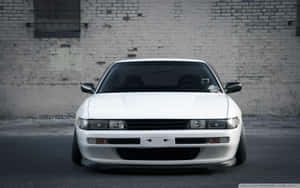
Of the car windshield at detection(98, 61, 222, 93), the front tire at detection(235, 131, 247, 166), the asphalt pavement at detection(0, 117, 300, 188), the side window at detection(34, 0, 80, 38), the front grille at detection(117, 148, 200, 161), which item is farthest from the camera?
the side window at detection(34, 0, 80, 38)

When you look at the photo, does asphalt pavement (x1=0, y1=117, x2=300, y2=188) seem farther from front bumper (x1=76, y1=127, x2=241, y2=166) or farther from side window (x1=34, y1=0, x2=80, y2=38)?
side window (x1=34, y1=0, x2=80, y2=38)

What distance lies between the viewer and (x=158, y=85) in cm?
762

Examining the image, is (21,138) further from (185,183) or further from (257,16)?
(257,16)

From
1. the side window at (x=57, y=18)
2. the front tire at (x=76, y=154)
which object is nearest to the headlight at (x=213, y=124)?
the front tire at (x=76, y=154)

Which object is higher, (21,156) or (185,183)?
(185,183)

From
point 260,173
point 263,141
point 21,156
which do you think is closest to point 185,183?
point 260,173

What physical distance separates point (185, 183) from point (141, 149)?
1.94 feet

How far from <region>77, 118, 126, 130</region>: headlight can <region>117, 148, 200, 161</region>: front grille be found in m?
0.26

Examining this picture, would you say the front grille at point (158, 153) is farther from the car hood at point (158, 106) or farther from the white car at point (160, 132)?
the car hood at point (158, 106)

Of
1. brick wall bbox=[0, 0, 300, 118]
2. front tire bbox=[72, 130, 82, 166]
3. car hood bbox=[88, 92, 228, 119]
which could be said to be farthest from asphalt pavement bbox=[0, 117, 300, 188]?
brick wall bbox=[0, 0, 300, 118]

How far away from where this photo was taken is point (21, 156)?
826 centimetres

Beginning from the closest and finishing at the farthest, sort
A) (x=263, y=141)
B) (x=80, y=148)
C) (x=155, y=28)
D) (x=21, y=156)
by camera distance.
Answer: (x=80, y=148) < (x=21, y=156) < (x=263, y=141) < (x=155, y=28)

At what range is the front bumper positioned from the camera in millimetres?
6062

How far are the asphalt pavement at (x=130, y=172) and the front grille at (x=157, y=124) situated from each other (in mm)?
555
